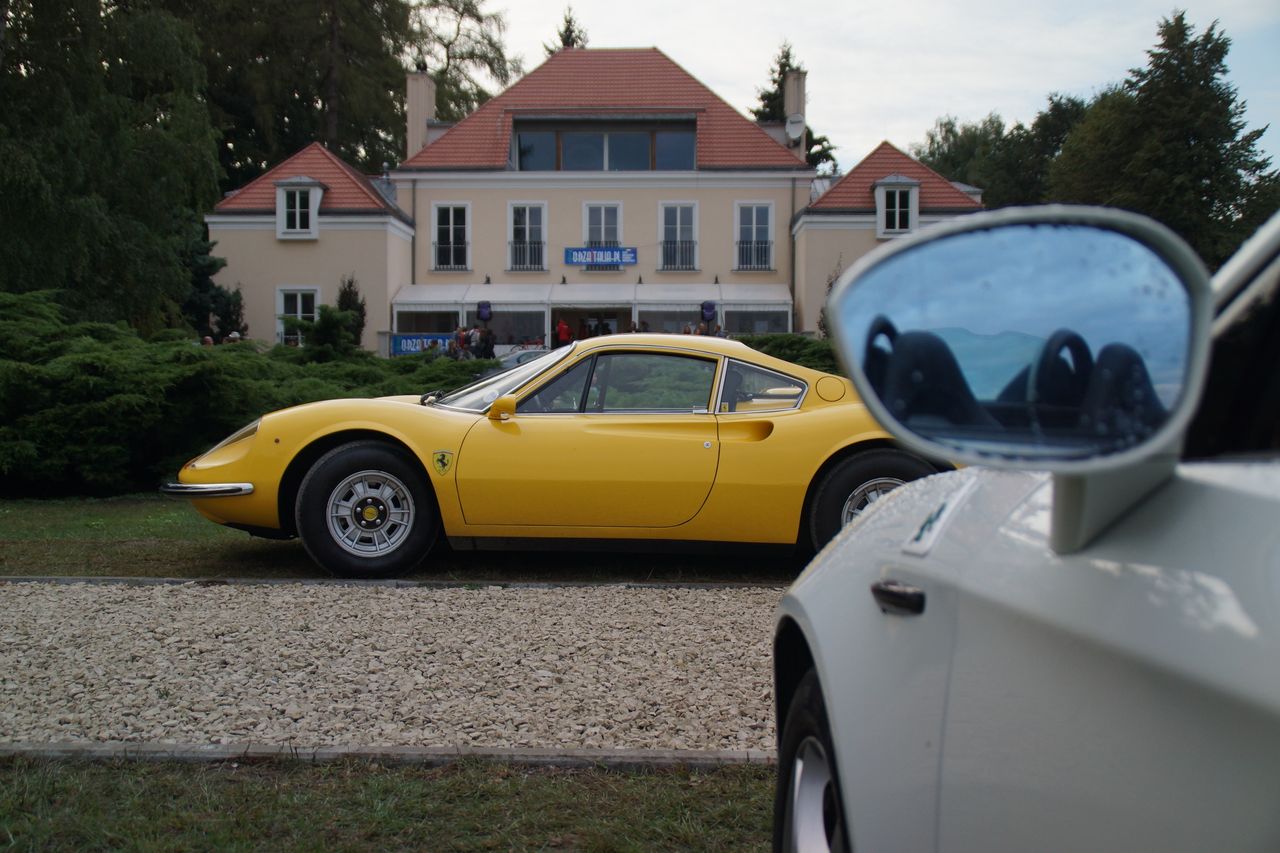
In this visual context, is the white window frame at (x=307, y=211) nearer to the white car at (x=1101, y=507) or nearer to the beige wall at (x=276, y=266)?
the beige wall at (x=276, y=266)

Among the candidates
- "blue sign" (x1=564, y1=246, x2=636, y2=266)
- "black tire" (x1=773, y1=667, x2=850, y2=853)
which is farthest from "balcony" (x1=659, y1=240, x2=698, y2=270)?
"black tire" (x1=773, y1=667, x2=850, y2=853)

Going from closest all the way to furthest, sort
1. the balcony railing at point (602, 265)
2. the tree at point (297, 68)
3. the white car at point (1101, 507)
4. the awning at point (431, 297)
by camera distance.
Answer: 1. the white car at point (1101, 507)
2. the awning at point (431, 297)
3. the balcony railing at point (602, 265)
4. the tree at point (297, 68)

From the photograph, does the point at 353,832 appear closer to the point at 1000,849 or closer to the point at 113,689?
the point at 113,689

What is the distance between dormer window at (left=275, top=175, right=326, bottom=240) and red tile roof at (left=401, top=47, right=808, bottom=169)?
133 inches

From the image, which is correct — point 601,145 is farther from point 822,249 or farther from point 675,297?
point 822,249

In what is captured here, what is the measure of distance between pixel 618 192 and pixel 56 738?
128ft

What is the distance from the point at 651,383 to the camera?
23.5 feet

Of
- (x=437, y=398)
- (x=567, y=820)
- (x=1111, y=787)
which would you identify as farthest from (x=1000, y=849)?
(x=437, y=398)

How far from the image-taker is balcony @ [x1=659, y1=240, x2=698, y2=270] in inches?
1642

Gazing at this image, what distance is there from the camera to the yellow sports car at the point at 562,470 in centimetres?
693

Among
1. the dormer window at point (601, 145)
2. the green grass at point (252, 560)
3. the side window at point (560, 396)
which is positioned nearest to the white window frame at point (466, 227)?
the dormer window at point (601, 145)

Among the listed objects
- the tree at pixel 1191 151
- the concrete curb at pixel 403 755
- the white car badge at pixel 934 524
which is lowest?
the concrete curb at pixel 403 755

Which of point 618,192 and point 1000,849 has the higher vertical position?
point 618,192

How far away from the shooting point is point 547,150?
43094mm
